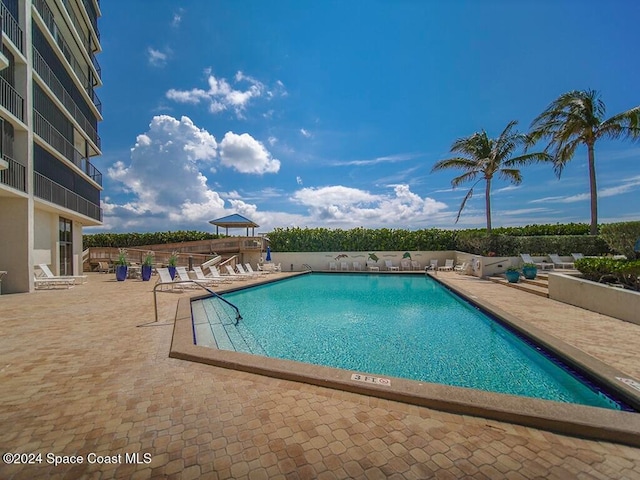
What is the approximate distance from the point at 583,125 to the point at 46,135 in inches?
1118

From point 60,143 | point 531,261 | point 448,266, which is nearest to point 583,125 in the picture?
point 531,261

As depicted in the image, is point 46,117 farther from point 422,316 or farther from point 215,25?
point 422,316

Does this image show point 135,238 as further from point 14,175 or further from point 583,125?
point 583,125

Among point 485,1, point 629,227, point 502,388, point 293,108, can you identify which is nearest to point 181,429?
point 502,388

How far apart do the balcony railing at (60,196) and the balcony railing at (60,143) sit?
6.73ft

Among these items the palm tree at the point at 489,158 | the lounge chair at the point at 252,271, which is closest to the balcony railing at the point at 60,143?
the lounge chair at the point at 252,271

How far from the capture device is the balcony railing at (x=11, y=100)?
419 inches

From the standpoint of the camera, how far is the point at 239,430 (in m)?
2.51

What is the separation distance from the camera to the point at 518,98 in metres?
14.7

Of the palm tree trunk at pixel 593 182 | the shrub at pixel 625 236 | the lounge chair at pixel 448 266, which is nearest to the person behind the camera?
the shrub at pixel 625 236

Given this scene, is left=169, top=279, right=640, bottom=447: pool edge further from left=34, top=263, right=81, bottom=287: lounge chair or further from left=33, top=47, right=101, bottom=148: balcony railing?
left=33, top=47, right=101, bottom=148: balcony railing

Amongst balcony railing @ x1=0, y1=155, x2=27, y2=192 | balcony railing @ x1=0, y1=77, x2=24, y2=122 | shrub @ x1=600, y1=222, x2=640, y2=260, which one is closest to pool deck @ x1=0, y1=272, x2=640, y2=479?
shrub @ x1=600, y1=222, x2=640, y2=260

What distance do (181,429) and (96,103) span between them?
27.1 meters

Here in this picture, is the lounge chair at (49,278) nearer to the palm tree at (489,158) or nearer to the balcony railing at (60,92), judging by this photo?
the balcony railing at (60,92)
